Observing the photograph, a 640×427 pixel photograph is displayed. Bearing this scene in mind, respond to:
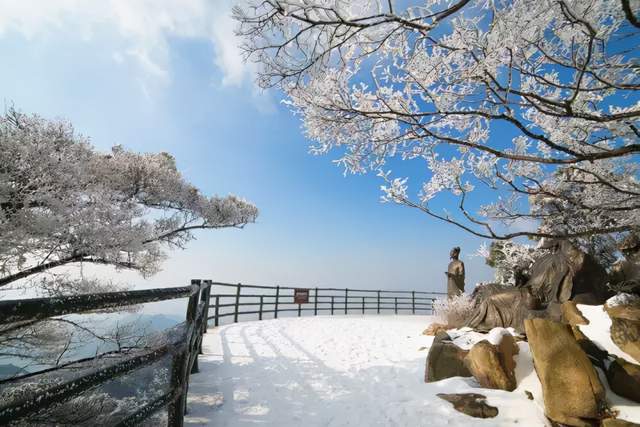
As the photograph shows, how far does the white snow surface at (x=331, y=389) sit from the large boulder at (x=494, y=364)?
10 cm

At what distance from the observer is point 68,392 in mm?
1268

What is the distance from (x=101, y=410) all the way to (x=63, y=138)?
5572 mm

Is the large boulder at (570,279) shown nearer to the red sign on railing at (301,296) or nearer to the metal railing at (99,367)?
the metal railing at (99,367)

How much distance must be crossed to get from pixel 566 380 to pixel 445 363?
1567mm

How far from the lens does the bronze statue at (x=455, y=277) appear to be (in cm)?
1104

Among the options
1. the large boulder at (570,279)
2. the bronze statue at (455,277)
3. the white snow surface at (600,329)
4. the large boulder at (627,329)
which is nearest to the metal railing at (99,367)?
the white snow surface at (600,329)

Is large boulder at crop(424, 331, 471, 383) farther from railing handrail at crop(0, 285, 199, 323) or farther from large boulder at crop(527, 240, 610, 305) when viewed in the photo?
railing handrail at crop(0, 285, 199, 323)

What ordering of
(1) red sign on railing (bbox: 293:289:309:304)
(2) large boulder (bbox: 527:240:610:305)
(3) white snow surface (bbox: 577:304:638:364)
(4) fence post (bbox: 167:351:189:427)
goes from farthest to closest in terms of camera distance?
(1) red sign on railing (bbox: 293:289:309:304) → (2) large boulder (bbox: 527:240:610:305) → (3) white snow surface (bbox: 577:304:638:364) → (4) fence post (bbox: 167:351:189:427)

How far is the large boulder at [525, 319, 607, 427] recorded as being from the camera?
2.94 meters

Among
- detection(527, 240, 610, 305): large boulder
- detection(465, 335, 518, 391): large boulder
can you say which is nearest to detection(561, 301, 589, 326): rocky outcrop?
detection(527, 240, 610, 305): large boulder

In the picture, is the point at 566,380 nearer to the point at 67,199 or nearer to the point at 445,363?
the point at 445,363

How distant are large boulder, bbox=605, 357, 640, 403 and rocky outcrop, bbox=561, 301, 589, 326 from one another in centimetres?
177

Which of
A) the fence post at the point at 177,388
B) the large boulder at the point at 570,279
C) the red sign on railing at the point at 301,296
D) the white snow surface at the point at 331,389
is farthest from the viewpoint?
the red sign on railing at the point at 301,296

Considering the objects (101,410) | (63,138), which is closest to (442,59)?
(101,410)
